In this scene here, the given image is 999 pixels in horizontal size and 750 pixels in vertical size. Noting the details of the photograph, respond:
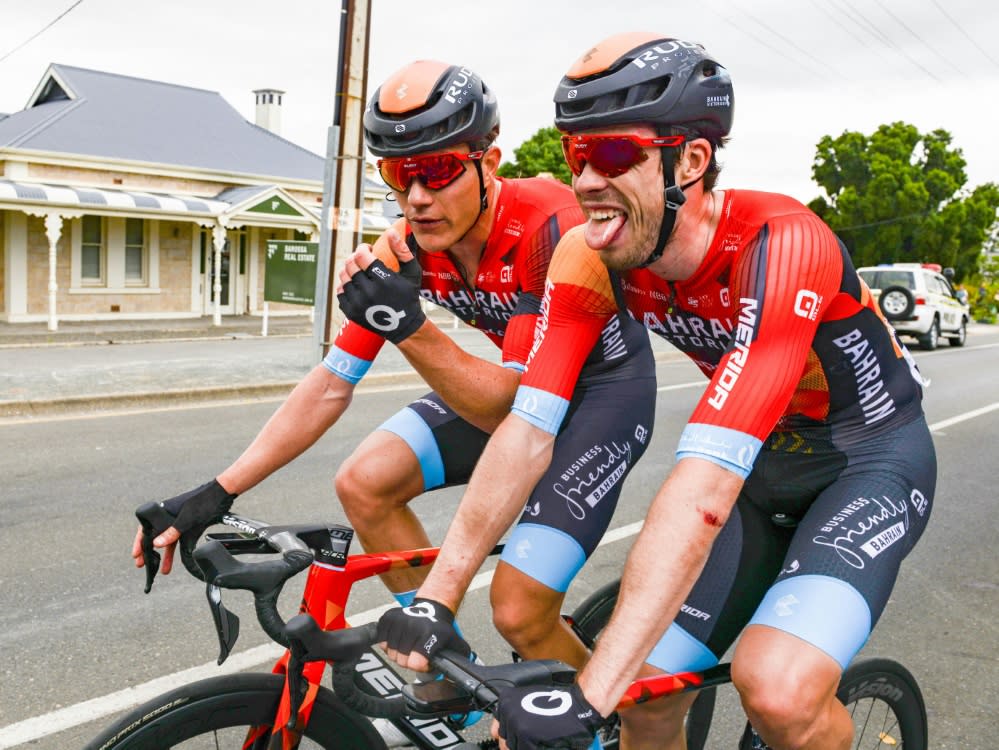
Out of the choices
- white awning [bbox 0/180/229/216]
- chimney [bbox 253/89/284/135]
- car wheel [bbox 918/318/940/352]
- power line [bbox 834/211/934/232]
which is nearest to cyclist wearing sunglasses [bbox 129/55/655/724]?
white awning [bbox 0/180/229/216]

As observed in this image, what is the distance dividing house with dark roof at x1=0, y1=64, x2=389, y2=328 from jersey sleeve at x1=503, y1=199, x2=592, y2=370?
19.7 meters

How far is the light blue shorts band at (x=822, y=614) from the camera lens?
7.11 ft

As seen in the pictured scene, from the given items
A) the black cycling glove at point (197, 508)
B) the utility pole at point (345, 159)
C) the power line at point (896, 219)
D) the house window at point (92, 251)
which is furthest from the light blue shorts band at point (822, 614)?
→ the power line at point (896, 219)

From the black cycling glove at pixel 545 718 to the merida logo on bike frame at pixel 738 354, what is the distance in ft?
2.49

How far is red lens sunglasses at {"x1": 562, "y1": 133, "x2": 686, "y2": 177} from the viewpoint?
230cm

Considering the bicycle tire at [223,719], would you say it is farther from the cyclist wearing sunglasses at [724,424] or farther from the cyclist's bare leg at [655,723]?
the cyclist's bare leg at [655,723]

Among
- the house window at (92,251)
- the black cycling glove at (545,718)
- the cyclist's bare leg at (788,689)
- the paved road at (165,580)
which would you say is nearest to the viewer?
Answer: the black cycling glove at (545,718)

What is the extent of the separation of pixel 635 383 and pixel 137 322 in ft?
74.2

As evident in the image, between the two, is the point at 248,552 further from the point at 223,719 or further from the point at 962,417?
the point at 962,417

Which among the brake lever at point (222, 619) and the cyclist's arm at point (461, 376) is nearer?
the brake lever at point (222, 619)

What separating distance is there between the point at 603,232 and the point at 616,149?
0.21m

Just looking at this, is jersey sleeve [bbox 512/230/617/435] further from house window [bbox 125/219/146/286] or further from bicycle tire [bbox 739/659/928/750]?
house window [bbox 125/219/146/286]

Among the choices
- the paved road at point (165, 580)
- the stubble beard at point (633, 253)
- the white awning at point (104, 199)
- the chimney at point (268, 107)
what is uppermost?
the chimney at point (268, 107)

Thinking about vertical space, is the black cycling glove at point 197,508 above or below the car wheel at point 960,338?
above
